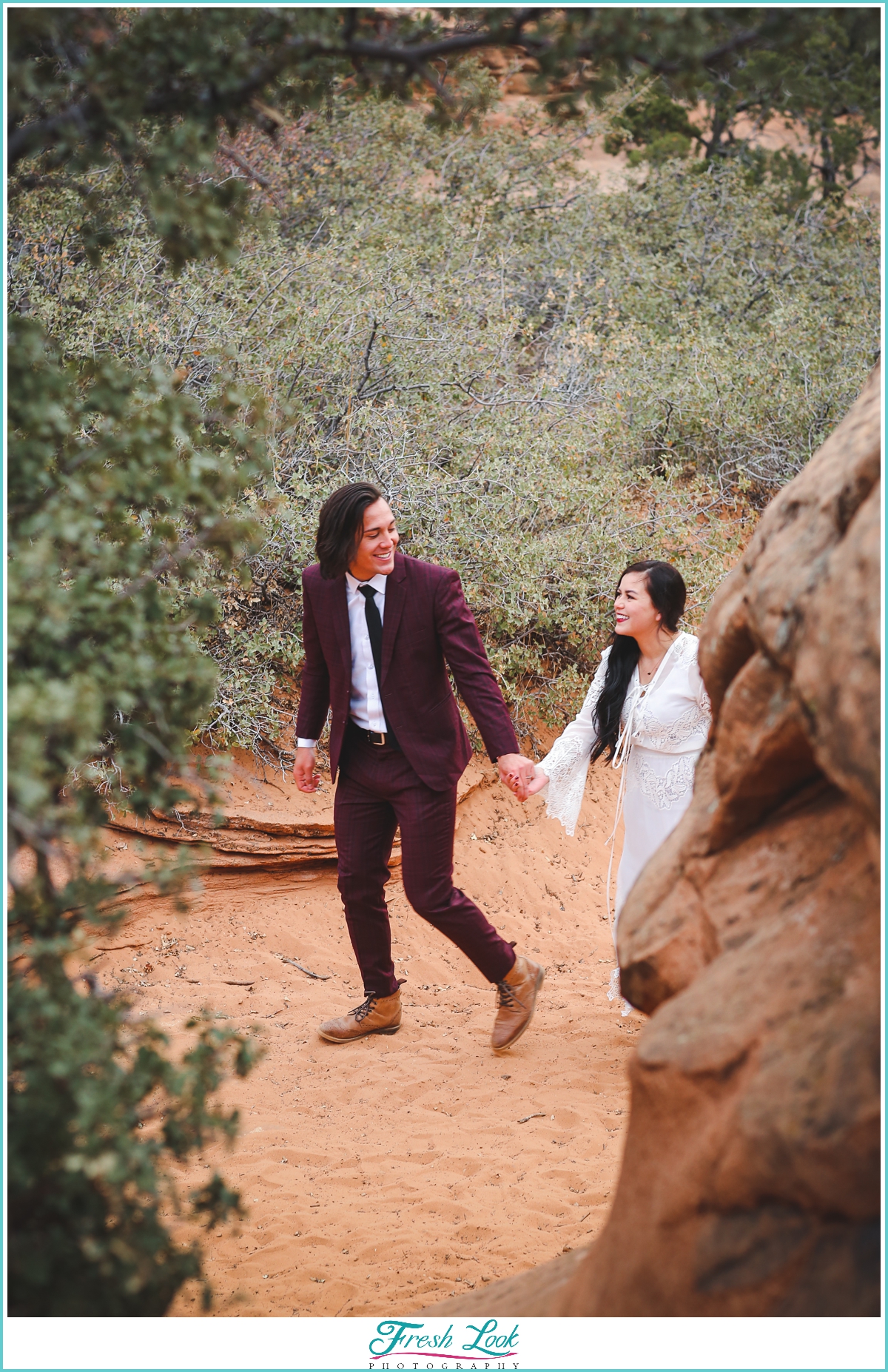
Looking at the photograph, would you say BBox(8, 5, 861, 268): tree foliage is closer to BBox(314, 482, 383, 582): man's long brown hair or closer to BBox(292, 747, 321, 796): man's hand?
BBox(314, 482, 383, 582): man's long brown hair

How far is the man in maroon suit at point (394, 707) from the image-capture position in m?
4.32

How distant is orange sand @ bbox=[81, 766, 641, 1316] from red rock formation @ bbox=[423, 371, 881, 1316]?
1034 mm

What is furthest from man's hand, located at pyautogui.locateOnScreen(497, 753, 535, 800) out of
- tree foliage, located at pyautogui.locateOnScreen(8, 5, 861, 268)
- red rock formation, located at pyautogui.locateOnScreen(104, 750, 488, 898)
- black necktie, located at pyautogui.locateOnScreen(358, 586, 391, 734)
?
tree foliage, located at pyautogui.locateOnScreen(8, 5, 861, 268)

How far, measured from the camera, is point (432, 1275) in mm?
3385

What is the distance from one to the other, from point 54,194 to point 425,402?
321 centimetres

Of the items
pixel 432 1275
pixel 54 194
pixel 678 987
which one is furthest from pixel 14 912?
pixel 54 194

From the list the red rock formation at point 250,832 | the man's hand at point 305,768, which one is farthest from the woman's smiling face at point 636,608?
the red rock formation at point 250,832

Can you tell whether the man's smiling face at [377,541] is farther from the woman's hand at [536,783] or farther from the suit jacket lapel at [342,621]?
the woman's hand at [536,783]

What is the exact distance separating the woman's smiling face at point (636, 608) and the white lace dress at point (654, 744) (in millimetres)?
142

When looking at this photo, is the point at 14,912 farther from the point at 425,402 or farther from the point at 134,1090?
the point at 425,402

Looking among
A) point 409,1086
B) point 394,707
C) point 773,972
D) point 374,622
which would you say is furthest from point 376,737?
point 773,972

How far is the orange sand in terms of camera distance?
3488 millimetres

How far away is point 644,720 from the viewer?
14.6ft

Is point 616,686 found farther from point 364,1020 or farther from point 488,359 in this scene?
point 488,359
